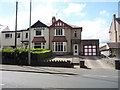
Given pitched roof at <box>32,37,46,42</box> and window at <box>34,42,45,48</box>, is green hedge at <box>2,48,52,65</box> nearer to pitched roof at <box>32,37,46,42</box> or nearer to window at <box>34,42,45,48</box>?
pitched roof at <box>32,37,46,42</box>

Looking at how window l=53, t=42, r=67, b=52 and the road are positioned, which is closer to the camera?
the road

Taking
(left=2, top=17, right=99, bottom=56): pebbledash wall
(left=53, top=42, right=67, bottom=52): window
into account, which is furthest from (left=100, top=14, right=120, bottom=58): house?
(left=53, top=42, right=67, bottom=52): window

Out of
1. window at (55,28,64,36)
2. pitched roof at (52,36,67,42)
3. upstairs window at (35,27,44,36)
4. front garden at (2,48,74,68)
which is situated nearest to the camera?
front garden at (2,48,74,68)

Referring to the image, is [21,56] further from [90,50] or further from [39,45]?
[90,50]

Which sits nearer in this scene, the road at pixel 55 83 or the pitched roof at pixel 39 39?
the road at pixel 55 83

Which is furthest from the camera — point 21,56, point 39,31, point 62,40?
point 39,31

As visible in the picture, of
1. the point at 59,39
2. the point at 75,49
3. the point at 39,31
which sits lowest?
the point at 75,49

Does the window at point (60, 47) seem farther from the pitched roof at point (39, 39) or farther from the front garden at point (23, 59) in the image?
the front garden at point (23, 59)

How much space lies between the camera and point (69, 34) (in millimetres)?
26594

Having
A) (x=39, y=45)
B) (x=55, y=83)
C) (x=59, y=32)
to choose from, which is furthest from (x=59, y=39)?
(x=55, y=83)

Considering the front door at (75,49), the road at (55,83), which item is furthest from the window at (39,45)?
the road at (55,83)

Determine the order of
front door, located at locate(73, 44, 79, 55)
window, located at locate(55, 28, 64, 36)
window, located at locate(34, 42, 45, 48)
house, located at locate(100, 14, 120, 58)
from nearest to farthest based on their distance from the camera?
front door, located at locate(73, 44, 79, 55) → window, located at locate(55, 28, 64, 36) → house, located at locate(100, 14, 120, 58) → window, located at locate(34, 42, 45, 48)

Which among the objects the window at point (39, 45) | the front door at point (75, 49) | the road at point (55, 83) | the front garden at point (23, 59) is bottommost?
the road at point (55, 83)

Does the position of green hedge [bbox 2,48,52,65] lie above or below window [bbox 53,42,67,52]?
below
